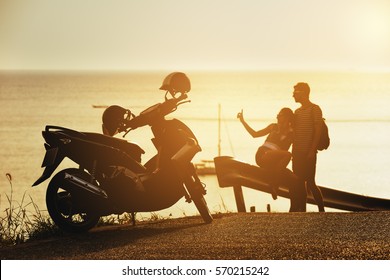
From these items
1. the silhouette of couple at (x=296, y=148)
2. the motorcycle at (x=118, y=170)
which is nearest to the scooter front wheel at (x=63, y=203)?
the motorcycle at (x=118, y=170)

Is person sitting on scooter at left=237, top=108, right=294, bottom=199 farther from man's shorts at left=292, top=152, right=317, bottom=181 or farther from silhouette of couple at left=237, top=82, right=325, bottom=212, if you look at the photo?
man's shorts at left=292, top=152, right=317, bottom=181

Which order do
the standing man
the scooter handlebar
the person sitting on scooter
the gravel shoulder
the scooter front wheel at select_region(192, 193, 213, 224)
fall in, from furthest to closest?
the person sitting on scooter, the standing man, the scooter front wheel at select_region(192, 193, 213, 224), the scooter handlebar, the gravel shoulder

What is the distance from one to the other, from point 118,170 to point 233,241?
1.24 meters

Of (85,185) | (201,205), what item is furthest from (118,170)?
(201,205)

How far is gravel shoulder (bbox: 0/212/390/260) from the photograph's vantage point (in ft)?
25.3

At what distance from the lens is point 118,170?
8.62 m

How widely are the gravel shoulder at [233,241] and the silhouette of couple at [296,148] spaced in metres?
0.83

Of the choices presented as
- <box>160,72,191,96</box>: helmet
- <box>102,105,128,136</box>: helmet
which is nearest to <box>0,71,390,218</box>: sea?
<box>102,105,128,136</box>: helmet

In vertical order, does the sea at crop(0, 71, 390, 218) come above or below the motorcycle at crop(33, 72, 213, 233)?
below

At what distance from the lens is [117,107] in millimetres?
8875
